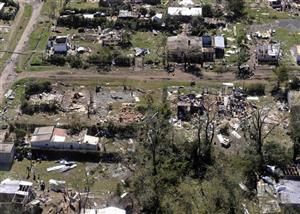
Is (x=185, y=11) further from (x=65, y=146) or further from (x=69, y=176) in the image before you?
(x=69, y=176)

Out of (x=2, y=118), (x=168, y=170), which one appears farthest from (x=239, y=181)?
(x=2, y=118)

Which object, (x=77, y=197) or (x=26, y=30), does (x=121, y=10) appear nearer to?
(x=26, y=30)

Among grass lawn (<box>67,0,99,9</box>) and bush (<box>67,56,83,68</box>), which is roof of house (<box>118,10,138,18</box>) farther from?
bush (<box>67,56,83,68</box>)

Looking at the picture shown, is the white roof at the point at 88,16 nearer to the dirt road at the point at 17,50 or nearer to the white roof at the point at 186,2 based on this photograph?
the dirt road at the point at 17,50

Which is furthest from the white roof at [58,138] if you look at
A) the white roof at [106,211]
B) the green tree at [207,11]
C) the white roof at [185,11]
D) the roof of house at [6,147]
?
the green tree at [207,11]

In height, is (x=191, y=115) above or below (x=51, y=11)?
below
